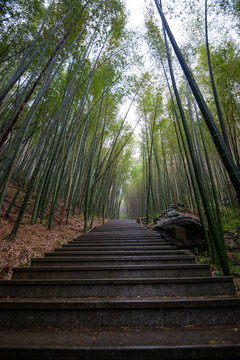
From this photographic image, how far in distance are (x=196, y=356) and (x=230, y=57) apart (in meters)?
5.49

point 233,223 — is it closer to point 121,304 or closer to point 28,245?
point 121,304

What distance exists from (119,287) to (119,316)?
10.4 inches

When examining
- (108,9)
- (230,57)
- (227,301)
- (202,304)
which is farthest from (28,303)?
(230,57)

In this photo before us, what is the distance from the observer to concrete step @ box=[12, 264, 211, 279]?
61.3 inches

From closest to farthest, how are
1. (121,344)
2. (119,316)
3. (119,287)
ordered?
(121,344), (119,316), (119,287)

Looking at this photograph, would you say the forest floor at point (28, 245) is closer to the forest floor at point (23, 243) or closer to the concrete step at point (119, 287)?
the forest floor at point (23, 243)

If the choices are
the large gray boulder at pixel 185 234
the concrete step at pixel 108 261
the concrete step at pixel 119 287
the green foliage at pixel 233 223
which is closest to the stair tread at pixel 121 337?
the concrete step at pixel 119 287

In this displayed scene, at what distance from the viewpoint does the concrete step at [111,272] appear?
5.11 ft

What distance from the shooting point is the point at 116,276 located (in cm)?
155

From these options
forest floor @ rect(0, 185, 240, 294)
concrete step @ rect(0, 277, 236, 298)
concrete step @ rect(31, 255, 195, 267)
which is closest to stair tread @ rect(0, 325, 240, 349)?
concrete step @ rect(0, 277, 236, 298)

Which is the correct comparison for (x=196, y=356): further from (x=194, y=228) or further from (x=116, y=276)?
(x=194, y=228)

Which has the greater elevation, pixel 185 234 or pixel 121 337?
pixel 185 234

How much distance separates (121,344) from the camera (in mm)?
813

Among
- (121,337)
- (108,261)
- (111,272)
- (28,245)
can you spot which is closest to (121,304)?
(121,337)
